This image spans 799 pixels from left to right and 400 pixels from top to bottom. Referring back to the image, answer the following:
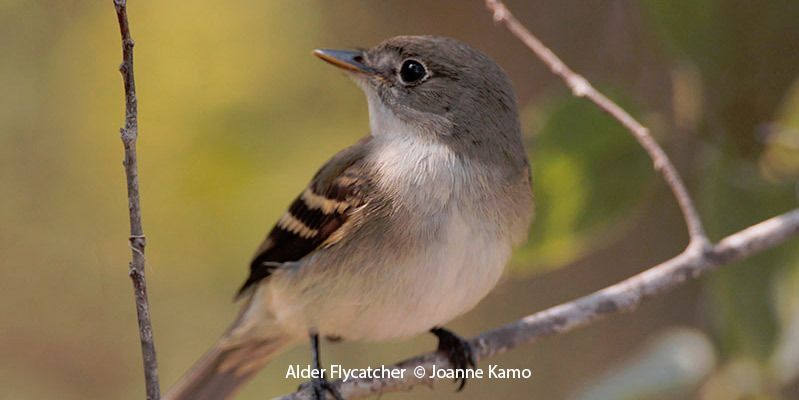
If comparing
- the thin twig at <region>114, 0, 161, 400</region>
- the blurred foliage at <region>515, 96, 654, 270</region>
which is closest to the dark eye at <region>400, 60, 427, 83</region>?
the blurred foliage at <region>515, 96, 654, 270</region>

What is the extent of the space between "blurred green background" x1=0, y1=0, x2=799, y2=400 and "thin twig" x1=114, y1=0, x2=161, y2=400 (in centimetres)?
162

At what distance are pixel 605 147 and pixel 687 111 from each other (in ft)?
1.07

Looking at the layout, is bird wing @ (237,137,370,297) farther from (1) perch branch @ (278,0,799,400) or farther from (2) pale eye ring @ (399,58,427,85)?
(1) perch branch @ (278,0,799,400)

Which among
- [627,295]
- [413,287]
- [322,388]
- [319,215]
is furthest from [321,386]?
[627,295]

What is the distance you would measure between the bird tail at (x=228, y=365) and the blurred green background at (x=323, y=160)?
0.36 meters

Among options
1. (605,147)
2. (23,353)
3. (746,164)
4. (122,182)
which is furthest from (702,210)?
(23,353)

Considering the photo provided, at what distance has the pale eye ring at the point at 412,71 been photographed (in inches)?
139

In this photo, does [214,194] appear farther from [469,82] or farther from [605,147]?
[605,147]

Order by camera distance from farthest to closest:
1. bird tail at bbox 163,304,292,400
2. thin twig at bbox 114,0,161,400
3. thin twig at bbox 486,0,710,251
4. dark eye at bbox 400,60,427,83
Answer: bird tail at bbox 163,304,292,400 → dark eye at bbox 400,60,427,83 → thin twig at bbox 486,0,710,251 → thin twig at bbox 114,0,161,400

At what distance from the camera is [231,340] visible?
3807mm

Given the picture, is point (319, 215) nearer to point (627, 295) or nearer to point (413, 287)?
point (413, 287)

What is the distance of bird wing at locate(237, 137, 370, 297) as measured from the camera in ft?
10.8

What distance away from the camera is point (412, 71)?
11.6 ft

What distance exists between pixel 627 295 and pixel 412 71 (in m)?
1.07
